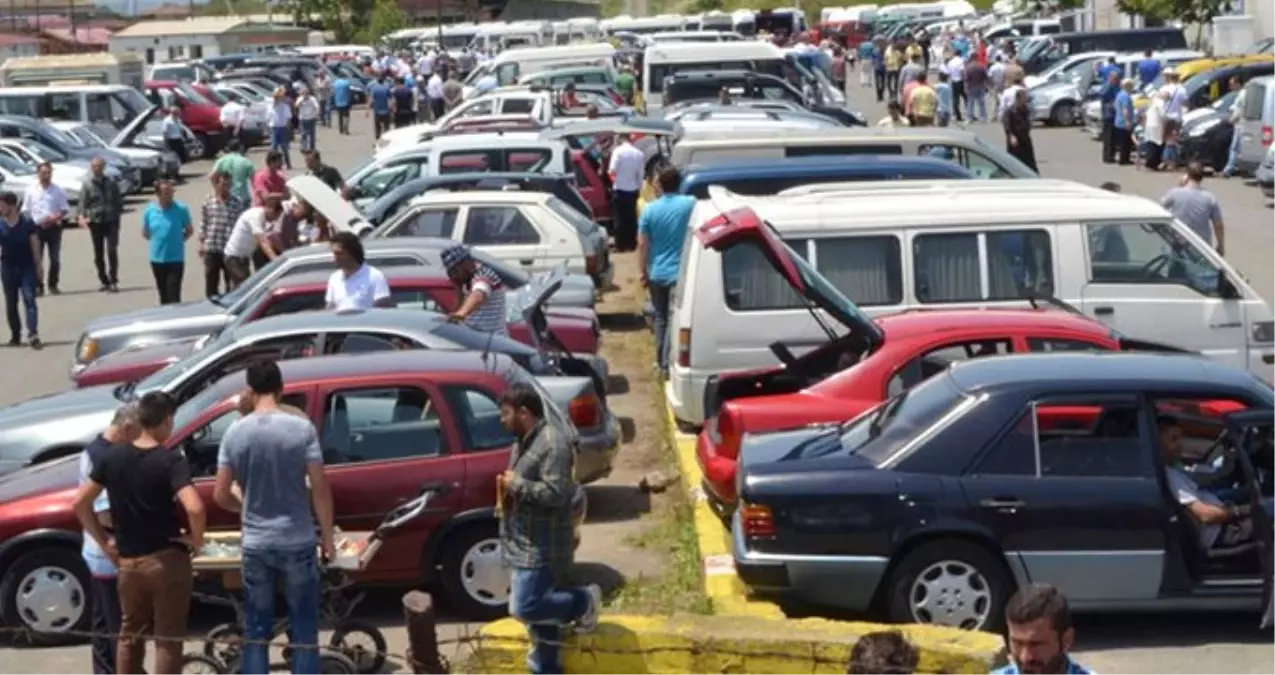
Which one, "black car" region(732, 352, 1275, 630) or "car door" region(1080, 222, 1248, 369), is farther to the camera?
"car door" region(1080, 222, 1248, 369)

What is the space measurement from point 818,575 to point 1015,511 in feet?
3.14

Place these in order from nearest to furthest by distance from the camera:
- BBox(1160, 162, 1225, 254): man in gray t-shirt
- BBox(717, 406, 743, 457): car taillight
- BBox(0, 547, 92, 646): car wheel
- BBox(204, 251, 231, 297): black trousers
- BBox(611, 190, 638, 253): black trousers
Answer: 1. BBox(0, 547, 92, 646): car wheel
2. BBox(717, 406, 743, 457): car taillight
3. BBox(1160, 162, 1225, 254): man in gray t-shirt
4. BBox(204, 251, 231, 297): black trousers
5. BBox(611, 190, 638, 253): black trousers

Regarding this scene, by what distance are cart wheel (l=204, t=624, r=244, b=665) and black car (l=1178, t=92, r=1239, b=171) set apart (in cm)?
2504

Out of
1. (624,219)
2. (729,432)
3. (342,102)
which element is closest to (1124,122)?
(624,219)

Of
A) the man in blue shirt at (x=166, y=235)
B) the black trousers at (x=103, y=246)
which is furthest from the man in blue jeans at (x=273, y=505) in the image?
the black trousers at (x=103, y=246)

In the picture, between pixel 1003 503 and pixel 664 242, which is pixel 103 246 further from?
pixel 1003 503

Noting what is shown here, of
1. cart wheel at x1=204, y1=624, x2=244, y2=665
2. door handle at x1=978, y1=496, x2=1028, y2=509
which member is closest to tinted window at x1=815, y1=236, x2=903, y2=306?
door handle at x1=978, y1=496, x2=1028, y2=509

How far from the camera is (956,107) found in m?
44.5

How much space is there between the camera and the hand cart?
9.27 meters

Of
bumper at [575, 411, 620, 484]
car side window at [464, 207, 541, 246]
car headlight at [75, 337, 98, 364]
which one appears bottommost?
bumper at [575, 411, 620, 484]

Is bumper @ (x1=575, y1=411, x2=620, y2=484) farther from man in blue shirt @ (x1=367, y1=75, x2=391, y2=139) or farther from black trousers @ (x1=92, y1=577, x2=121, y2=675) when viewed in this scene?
man in blue shirt @ (x1=367, y1=75, x2=391, y2=139)

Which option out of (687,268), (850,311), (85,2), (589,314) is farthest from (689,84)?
(85,2)

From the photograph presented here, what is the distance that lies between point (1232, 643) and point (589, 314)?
23.6ft

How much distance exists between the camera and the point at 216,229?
19.8 metres
